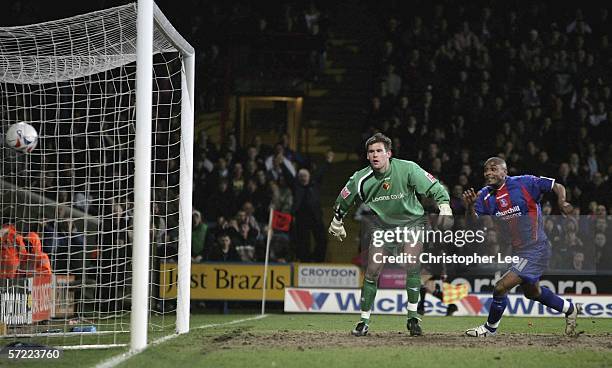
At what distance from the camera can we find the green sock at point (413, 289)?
10867mm

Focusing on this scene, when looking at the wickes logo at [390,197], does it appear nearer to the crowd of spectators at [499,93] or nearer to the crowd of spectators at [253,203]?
the crowd of spectators at [499,93]

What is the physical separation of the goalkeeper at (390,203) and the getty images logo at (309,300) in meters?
6.59

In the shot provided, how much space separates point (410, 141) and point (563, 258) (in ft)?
15.2

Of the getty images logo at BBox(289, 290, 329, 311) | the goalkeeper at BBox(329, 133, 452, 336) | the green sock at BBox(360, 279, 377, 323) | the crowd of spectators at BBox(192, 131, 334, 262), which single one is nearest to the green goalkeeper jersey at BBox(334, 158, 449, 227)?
the goalkeeper at BBox(329, 133, 452, 336)

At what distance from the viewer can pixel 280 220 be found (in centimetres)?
1869

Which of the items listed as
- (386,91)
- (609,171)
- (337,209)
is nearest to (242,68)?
(386,91)

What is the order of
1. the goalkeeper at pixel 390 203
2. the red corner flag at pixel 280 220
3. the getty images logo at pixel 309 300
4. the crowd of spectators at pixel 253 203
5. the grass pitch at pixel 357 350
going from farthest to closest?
the crowd of spectators at pixel 253 203, the red corner flag at pixel 280 220, the getty images logo at pixel 309 300, the goalkeeper at pixel 390 203, the grass pitch at pixel 357 350

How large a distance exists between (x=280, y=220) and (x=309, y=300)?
5.84 ft

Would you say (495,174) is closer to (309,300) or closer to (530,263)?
(530,263)

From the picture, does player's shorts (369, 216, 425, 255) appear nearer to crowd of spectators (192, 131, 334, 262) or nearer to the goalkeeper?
the goalkeeper

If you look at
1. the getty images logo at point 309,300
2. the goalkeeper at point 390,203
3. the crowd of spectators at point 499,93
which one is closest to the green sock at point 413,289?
the goalkeeper at point 390,203

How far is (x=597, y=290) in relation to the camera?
17.5 metres

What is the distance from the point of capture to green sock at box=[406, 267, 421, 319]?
10.9 metres

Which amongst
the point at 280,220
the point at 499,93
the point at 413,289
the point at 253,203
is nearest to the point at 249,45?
the point at 253,203
